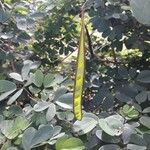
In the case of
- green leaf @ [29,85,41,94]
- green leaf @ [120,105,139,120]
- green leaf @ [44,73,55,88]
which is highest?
green leaf @ [44,73,55,88]

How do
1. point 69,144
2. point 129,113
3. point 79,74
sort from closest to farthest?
point 79,74
point 69,144
point 129,113

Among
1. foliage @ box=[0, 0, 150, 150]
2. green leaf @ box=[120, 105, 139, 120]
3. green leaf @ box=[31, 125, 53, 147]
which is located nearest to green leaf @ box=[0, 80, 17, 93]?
foliage @ box=[0, 0, 150, 150]

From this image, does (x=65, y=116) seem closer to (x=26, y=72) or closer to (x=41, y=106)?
(x=41, y=106)

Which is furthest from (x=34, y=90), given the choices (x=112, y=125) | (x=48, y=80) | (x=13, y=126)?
(x=112, y=125)

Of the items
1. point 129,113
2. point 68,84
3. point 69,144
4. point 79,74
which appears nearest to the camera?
point 79,74

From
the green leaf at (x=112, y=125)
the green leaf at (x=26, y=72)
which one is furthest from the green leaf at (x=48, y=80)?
the green leaf at (x=112, y=125)

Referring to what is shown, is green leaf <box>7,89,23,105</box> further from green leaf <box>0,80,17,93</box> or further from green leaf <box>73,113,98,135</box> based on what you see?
green leaf <box>73,113,98,135</box>

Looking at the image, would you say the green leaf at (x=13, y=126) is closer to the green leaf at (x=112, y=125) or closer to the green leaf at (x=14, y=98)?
the green leaf at (x=14, y=98)
